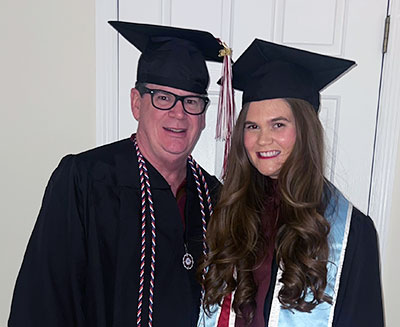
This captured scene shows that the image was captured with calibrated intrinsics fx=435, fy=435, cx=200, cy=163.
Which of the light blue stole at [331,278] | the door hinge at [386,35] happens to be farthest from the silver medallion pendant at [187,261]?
the door hinge at [386,35]

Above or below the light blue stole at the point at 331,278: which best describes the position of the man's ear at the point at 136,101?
above

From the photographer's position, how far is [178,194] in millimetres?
1646

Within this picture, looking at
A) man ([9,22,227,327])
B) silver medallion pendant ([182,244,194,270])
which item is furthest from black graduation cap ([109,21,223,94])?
silver medallion pendant ([182,244,194,270])

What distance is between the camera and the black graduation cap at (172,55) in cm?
147

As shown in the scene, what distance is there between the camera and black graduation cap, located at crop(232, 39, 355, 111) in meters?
1.34

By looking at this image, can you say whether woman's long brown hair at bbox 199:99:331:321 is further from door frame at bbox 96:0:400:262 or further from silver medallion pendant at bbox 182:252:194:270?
door frame at bbox 96:0:400:262

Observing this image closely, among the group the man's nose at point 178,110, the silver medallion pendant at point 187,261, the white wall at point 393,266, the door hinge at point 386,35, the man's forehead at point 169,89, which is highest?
the door hinge at point 386,35

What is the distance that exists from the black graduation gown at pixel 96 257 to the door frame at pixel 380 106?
0.54 metres

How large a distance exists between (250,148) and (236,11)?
850mm

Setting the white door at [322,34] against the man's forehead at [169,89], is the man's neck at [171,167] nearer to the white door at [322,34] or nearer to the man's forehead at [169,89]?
the man's forehead at [169,89]

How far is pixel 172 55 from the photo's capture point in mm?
1481

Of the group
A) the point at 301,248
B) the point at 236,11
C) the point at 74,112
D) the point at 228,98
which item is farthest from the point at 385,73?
the point at 74,112

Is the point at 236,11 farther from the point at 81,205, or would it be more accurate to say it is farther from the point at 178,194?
the point at 81,205

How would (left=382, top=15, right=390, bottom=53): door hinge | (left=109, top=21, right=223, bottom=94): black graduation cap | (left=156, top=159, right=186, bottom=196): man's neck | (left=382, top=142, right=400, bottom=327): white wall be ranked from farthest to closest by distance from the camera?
(left=382, top=142, right=400, bottom=327): white wall, (left=382, top=15, right=390, bottom=53): door hinge, (left=156, top=159, right=186, bottom=196): man's neck, (left=109, top=21, right=223, bottom=94): black graduation cap
